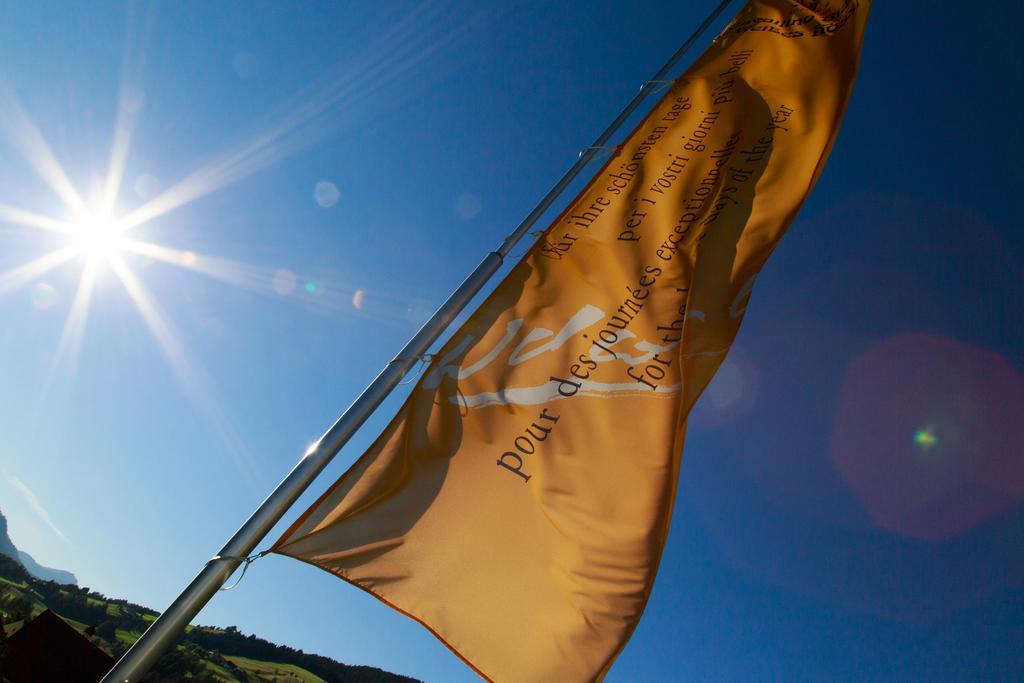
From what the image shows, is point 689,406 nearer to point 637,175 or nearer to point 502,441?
point 502,441

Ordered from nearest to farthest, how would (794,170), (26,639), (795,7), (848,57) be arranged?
1. (26,639)
2. (794,170)
3. (848,57)
4. (795,7)

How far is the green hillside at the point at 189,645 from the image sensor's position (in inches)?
1183

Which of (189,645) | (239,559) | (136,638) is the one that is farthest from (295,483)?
(189,645)

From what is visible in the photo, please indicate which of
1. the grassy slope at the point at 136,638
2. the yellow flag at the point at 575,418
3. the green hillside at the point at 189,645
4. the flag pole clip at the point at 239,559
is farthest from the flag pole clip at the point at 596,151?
the grassy slope at the point at 136,638

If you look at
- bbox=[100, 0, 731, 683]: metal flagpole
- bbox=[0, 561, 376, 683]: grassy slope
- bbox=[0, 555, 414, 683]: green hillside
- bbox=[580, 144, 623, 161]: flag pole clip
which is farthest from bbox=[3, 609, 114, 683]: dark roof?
bbox=[0, 561, 376, 683]: grassy slope

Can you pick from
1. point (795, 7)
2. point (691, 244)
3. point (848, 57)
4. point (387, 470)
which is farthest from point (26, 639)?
point (795, 7)

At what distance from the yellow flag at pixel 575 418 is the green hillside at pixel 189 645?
98.9 ft

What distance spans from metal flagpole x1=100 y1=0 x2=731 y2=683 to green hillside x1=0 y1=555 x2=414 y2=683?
30.1m

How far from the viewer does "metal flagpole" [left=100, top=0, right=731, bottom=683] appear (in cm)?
218

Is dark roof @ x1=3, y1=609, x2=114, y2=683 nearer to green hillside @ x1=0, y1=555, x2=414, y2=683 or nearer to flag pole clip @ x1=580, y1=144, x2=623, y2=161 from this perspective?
flag pole clip @ x1=580, y1=144, x2=623, y2=161

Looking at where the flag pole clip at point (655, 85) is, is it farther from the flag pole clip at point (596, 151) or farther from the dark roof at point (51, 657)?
the dark roof at point (51, 657)

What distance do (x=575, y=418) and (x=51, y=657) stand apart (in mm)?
2895

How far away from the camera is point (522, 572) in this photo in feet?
9.46

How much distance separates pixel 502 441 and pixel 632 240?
172 cm
